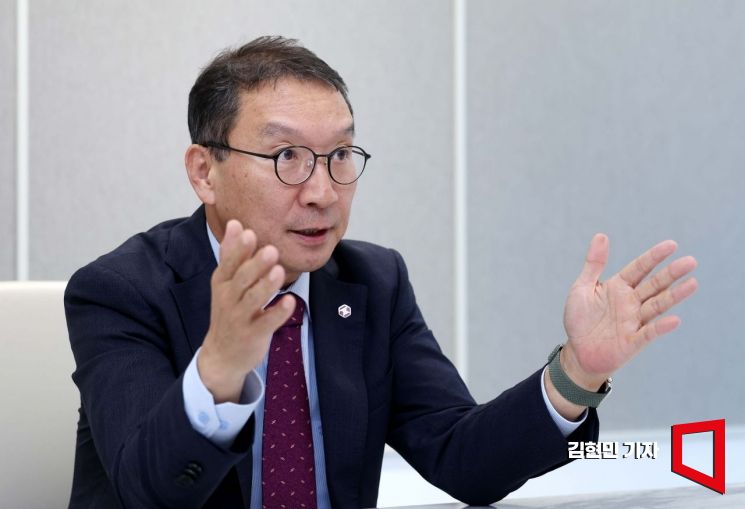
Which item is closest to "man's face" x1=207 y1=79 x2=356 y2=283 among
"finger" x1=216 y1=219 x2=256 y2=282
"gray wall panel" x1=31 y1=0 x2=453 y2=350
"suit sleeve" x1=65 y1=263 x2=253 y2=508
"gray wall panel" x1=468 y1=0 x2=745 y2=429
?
"suit sleeve" x1=65 y1=263 x2=253 y2=508

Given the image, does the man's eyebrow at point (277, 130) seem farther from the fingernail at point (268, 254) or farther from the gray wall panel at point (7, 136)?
the gray wall panel at point (7, 136)

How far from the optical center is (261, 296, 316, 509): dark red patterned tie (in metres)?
1.60

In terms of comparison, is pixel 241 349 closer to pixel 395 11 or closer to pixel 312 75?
pixel 312 75

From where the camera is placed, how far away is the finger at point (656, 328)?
1.30 meters

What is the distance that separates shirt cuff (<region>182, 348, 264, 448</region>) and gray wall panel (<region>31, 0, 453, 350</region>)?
8.27 ft

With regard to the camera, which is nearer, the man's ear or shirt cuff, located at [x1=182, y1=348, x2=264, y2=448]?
shirt cuff, located at [x1=182, y1=348, x2=264, y2=448]

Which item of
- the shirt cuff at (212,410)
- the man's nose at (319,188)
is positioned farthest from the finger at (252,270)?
the man's nose at (319,188)

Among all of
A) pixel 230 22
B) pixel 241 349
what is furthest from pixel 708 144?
pixel 241 349

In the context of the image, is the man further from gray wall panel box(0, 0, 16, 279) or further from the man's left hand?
gray wall panel box(0, 0, 16, 279)

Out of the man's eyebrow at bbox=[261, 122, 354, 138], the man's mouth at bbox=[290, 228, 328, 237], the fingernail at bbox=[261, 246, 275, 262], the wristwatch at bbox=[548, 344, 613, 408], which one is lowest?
the wristwatch at bbox=[548, 344, 613, 408]

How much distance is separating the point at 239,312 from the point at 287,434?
52cm

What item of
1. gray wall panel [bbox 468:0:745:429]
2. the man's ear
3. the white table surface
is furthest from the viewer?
gray wall panel [bbox 468:0:745:429]

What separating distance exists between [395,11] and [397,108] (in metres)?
0.39

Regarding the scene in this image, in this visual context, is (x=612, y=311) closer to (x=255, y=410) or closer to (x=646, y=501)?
(x=646, y=501)
